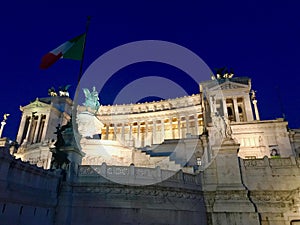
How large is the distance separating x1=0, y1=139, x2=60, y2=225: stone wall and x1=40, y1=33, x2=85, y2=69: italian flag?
8.63 meters

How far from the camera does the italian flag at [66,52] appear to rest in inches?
712

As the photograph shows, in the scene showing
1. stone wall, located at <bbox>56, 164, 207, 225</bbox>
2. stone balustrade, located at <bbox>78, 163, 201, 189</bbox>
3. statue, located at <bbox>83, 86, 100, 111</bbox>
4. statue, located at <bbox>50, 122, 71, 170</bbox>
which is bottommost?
stone wall, located at <bbox>56, 164, 207, 225</bbox>

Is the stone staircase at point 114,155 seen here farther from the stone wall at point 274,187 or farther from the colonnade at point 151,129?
the colonnade at point 151,129

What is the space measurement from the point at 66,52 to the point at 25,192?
1164 centimetres

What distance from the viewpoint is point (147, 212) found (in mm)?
16047

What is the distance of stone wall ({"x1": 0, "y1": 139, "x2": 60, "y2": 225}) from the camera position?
10.6 metres

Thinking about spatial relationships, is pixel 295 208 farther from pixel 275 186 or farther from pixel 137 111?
pixel 137 111

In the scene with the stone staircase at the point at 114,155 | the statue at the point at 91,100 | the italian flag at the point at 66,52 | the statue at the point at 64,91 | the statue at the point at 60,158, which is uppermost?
the statue at the point at 64,91

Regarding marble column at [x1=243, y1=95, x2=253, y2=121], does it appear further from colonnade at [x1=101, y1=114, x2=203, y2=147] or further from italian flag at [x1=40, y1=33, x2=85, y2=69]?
italian flag at [x1=40, y1=33, x2=85, y2=69]

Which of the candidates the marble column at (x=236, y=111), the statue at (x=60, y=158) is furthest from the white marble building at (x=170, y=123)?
the statue at (x=60, y=158)

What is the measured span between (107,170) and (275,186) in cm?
1533

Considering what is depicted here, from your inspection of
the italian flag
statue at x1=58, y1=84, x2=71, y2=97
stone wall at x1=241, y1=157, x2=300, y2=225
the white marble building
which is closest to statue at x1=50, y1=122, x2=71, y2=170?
the italian flag

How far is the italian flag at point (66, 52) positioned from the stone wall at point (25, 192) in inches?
340

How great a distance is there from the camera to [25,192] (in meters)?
12.0
